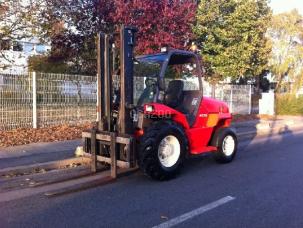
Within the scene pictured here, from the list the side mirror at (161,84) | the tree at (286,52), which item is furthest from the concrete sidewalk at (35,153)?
the tree at (286,52)

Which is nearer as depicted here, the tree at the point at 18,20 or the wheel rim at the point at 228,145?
the wheel rim at the point at 228,145

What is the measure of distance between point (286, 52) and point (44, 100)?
20422 mm

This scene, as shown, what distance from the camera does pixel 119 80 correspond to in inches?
314

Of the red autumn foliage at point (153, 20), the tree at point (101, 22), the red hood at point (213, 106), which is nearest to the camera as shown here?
the red hood at point (213, 106)

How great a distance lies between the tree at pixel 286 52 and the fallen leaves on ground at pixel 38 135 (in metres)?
18.9

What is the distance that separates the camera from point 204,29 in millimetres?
21531

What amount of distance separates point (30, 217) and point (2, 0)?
10853mm

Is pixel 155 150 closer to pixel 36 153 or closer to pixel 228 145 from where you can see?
pixel 228 145

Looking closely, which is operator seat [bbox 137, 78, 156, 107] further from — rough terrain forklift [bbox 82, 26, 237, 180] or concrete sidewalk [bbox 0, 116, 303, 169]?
concrete sidewalk [bbox 0, 116, 303, 169]

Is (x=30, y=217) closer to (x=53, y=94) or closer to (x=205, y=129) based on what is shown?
(x=205, y=129)

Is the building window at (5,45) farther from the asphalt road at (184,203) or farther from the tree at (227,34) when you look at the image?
the asphalt road at (184,203)

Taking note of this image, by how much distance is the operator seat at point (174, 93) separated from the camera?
8.44m

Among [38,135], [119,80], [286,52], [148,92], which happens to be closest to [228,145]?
[148,92]

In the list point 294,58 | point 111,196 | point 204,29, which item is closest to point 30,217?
point 111,196
